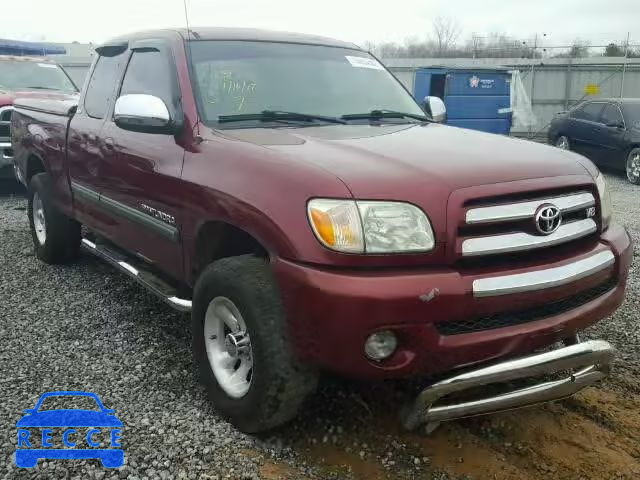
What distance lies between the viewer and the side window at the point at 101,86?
4344 mm

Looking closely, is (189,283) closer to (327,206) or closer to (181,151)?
(181,151)

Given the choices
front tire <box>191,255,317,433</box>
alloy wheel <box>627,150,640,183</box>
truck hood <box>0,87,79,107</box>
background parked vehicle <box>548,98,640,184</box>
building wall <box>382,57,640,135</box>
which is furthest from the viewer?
building wall <box>382,57,640,135</box>

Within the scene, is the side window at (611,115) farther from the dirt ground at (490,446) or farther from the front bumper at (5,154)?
the front bumper at (5,154)

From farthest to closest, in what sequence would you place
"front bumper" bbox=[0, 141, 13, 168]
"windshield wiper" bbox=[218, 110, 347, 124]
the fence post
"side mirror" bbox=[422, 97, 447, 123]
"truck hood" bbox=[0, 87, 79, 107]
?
the fence post → "truck hood" bbox=[0, 87, 79, 107] → "front bumper" bbox=[0, 141, 13, 168] → "side mirror" bbox=[422, 97, 447, 123] → "windshield wiper" bbox=[218, 110, 347, 124]

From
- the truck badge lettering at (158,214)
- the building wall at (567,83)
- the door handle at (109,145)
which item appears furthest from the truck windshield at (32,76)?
the building wall at (567,83)

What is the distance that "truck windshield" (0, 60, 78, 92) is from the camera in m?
10.0

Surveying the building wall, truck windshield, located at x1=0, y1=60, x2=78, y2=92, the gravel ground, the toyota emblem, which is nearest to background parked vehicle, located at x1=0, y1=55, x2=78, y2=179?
truck windshield, located at x1=0, y1=60, x2=78, y2=92

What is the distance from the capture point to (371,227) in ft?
7.85

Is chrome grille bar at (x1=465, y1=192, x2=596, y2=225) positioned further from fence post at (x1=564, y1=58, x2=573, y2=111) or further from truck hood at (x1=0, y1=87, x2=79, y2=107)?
fence post at (x1=564, y1=58, x2=573, y2=111)

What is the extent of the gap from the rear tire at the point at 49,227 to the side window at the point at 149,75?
1.64m

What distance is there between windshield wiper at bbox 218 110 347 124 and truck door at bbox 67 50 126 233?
1118 mm

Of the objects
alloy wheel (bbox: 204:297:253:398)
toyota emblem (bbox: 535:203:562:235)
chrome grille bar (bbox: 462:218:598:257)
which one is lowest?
alloy wheel (bbox: 204:297:253:398)

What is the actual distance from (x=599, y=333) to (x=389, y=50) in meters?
36.0

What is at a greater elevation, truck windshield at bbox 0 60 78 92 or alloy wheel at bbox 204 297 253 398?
truck windshield at bbox 0 60 78 92
